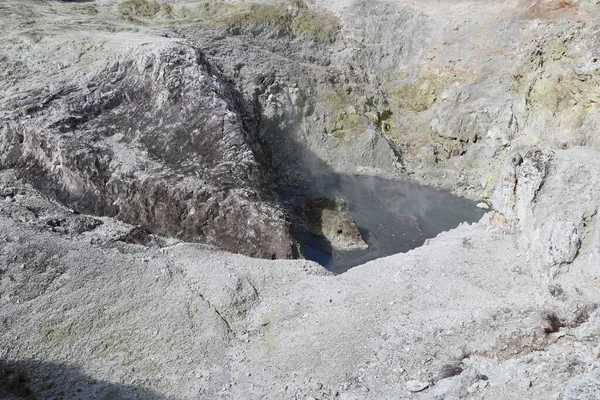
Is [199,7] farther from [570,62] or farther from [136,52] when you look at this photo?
[570,62]

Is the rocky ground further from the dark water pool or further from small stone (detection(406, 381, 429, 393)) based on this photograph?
the dark water pool

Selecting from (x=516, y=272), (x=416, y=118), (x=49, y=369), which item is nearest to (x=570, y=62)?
(x=416, y=118)

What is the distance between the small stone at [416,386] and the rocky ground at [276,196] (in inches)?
Answer: 2.0

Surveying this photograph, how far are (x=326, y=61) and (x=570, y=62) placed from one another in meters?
15.9

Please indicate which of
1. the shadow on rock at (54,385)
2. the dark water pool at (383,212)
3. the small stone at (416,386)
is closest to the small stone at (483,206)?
the dark water pool at (383,212)

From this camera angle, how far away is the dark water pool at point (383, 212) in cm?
2345

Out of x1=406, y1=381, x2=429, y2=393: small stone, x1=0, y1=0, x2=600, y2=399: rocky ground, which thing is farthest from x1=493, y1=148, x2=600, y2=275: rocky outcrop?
x1=406, y1=381, x2=429, y2=393: small stone

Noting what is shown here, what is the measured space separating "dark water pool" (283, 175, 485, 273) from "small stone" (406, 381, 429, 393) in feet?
33.3

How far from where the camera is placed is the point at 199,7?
37.6 metres

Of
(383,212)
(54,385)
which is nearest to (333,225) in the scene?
(383,212)

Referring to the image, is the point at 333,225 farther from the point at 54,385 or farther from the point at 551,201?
the point at 54,385

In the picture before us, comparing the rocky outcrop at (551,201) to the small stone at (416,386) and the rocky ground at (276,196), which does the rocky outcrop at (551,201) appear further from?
the small stone at (416,386)

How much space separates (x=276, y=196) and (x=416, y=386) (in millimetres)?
13925

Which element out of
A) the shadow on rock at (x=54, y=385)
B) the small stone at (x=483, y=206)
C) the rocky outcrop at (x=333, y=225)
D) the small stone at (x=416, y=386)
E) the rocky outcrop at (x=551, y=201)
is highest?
the rocky outcrop at (x=551, y=201)
